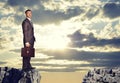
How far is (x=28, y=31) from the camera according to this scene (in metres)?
49.8

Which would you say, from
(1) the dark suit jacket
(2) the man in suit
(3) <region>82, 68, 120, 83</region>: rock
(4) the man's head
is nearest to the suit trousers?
(2) the man in suit

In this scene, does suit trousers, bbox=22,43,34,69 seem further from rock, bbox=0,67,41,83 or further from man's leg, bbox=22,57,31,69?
rock, bbox=0,67,41,83

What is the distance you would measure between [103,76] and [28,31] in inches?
797

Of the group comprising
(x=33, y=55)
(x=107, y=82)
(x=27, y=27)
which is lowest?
(x=107, y=82)

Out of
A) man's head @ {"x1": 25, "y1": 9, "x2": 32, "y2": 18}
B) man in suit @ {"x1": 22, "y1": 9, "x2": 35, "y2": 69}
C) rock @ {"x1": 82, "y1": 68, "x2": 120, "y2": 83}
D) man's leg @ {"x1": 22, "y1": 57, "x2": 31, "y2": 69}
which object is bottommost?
rock @ {"x1": 82, "y1": 68, "x2": 120, "y2": 83}

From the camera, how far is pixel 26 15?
48.7 m

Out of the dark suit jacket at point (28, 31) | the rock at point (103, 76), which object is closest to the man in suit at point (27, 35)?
the dark suit jacket at point (28, 31)

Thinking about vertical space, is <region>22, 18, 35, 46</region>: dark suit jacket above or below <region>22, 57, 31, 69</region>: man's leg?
above

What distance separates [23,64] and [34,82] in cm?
→ 647

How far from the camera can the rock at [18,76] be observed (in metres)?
53.7

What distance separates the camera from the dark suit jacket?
49375 millimetres

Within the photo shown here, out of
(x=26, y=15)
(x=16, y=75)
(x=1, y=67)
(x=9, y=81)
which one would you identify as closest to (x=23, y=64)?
(x=26, y=15)

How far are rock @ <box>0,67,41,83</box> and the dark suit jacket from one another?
15.7 feet

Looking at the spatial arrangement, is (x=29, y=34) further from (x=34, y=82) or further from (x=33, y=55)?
(x=34, y=82)
